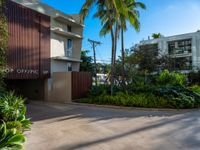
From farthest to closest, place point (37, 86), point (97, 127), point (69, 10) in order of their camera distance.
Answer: point (69, 10), point (37, 86), point (97, 127)

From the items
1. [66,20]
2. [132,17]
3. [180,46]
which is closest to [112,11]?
[132,17]

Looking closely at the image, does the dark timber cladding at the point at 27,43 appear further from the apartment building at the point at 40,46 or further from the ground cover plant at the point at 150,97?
the ground cover plant at the point at 150,97

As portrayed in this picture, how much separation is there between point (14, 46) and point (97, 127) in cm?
828

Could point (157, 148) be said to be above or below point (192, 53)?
→ below

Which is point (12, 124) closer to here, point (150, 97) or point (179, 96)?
point (150, 97)

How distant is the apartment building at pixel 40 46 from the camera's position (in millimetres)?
12953

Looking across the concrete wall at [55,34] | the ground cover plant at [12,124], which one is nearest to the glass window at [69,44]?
the concrete wall at [55,34]

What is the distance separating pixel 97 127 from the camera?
778 centimetres

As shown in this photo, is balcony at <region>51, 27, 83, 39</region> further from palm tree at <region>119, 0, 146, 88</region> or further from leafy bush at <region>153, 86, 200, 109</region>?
leafy bush at <region>153, 86, 200, 109</region>

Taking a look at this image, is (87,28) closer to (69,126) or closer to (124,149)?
(69,126)

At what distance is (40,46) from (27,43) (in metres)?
1.38

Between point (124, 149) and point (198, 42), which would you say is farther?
point (198, 42)

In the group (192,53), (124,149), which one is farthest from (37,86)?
(192,53)

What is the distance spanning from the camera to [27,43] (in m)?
13.9
